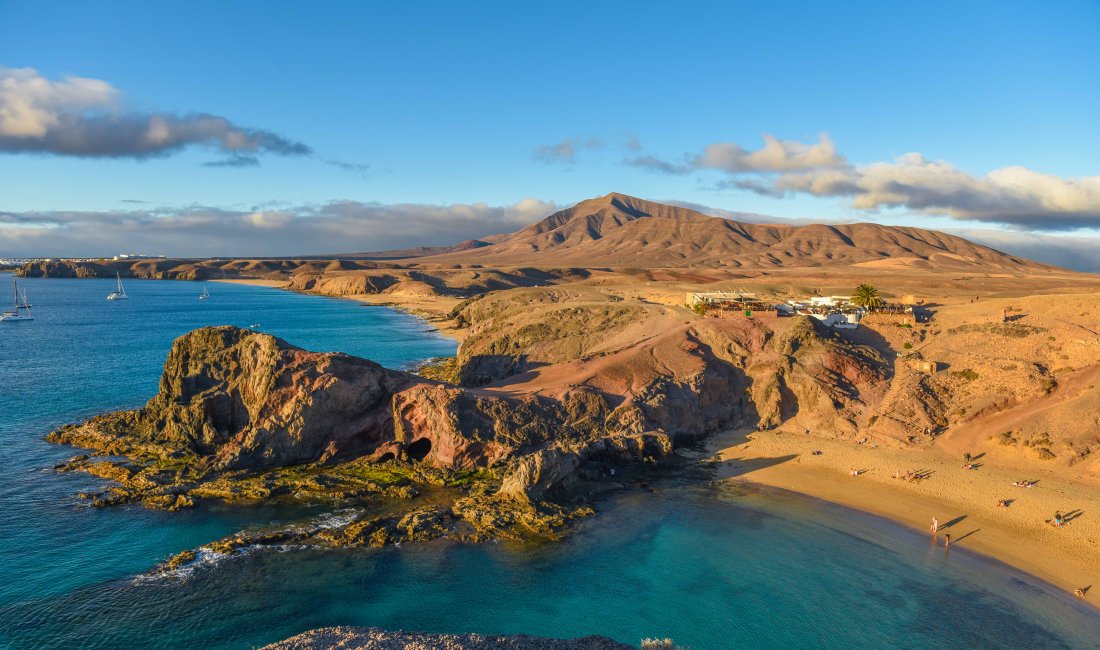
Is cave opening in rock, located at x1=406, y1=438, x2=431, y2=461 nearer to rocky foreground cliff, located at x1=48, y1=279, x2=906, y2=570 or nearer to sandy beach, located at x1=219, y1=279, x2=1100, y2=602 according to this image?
rocky foreground cliff, located at x1=48, y1=279, x2=906, y2=570

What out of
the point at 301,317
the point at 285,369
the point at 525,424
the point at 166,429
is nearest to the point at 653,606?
the point at 525,424

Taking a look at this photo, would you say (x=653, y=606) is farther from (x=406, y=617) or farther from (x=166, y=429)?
(x=166, y=429)

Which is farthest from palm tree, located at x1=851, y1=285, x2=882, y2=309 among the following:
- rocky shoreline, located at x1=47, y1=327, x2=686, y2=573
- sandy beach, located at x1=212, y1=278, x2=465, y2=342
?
sandy beach, located at x1=212, y1=278, x2=465, y2=342

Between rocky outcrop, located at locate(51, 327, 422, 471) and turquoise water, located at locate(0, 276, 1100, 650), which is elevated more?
rocky outcrop, located at locate(51, 327, 422, 471)

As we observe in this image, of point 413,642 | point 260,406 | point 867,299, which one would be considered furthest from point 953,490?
point 260,406

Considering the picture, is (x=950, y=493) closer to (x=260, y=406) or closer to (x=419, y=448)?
(x=419, y=448)

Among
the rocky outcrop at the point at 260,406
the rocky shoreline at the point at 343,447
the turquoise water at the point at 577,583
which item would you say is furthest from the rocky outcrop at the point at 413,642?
the rocky outcrop at the point at 260,406
